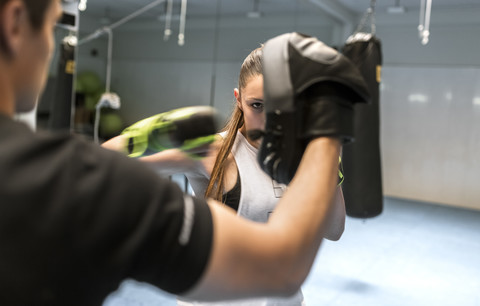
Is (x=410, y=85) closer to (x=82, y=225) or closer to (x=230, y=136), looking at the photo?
(x=230, y=136)

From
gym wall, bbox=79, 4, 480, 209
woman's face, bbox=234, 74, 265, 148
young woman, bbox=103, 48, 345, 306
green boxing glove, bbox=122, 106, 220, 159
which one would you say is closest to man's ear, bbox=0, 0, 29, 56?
green boxing glove, bbox=122, 106, 220, 159

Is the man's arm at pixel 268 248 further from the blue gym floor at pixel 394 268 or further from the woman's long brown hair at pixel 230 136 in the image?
the blue gym floor at pixel 394 268

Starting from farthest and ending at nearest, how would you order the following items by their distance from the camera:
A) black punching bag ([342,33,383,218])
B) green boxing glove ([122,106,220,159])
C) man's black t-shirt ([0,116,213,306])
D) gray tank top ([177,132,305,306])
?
Result: black punching bag ([342,33,383,218]), gray tank top ([177,132,305,306]), green boxing glove ([122,106,220,159]), man's black t-shirt ([0,116,213,306])

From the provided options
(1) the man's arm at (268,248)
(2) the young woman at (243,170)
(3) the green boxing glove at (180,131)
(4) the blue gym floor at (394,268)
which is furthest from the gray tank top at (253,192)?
(4) the blue gym floor at (394,268)

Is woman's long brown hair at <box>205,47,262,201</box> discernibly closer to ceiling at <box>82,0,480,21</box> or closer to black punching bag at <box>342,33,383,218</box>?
black punching bag at <box>342,33,383,218</box>

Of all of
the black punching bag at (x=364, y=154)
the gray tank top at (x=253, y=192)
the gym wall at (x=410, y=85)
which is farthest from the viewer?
the gym wall at (x=410, y=85)

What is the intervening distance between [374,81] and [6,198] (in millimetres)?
3104

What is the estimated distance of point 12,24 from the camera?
0.50 metres

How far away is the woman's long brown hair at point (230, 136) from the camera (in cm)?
128

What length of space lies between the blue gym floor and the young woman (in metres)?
1.11

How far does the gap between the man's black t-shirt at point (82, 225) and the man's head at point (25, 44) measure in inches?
1.9

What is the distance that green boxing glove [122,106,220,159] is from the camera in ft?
2.93

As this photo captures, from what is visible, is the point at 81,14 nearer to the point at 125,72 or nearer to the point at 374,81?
the point at 125,72

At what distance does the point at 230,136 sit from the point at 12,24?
91 cm
